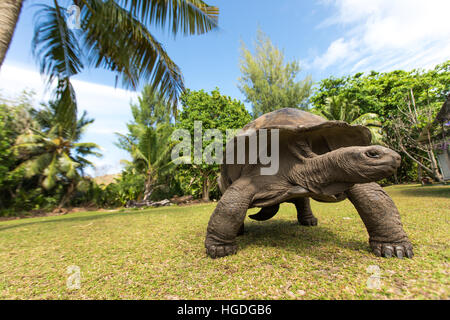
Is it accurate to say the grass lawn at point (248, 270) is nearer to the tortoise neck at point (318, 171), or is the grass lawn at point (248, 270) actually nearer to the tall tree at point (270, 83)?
the tortoise neck at point (318, 171)

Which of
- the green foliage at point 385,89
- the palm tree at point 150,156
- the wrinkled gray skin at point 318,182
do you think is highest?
the green foliage at point 385,89

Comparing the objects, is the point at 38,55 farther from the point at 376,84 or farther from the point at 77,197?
the point at 376,84

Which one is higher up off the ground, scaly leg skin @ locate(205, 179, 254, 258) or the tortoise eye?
the tortoise eye

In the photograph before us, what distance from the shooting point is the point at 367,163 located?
1455mm

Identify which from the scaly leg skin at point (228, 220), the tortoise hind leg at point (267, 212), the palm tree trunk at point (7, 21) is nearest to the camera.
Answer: the scaly leg skin at point (228, 220)

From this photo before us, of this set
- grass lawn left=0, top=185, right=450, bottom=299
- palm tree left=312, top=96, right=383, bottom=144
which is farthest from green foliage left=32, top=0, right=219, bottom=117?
palm tree left=312, top=96, right=383, bottom=144

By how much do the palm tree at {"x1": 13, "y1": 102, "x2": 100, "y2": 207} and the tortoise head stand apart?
13108 millimetres

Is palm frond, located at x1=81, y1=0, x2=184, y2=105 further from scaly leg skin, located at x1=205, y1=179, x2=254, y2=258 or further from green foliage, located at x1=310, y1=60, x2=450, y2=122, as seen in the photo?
green foliage, located at x1=310, y1=60, x2=450, y2=122

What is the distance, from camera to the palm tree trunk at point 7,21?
2.58 metres

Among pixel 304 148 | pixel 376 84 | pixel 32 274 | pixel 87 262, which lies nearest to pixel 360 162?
pixel 304 148

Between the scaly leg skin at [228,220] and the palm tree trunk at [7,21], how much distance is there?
3323mm

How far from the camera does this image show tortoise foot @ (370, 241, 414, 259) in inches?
66.1

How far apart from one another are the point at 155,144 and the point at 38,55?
8426mm

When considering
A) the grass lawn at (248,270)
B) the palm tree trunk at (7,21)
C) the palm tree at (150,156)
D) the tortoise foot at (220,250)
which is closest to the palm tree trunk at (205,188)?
the palm tree at (150,156)
